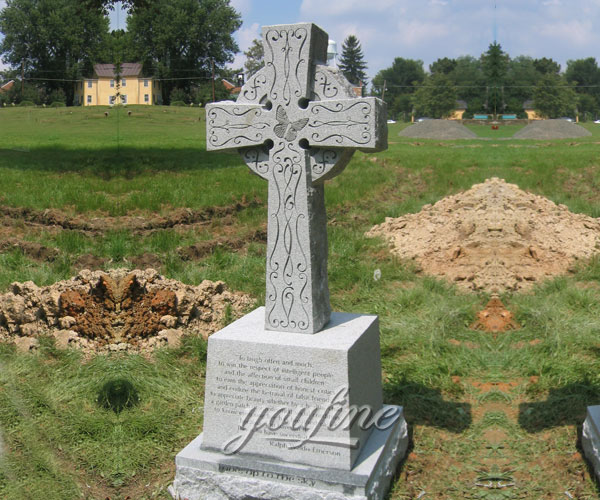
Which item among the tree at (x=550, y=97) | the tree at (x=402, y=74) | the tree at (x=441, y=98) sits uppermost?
the tree at (x=402, y=74)

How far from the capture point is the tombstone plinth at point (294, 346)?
153 inches

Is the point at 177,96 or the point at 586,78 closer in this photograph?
the point at 177,96

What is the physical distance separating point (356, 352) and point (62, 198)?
8505 millimetres

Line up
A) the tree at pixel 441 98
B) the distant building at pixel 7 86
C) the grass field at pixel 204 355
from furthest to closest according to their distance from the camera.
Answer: the distant building at pixel 7 86 < the tree at pixel 441 98 < the grass field at pixel 204 355

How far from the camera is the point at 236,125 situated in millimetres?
4195

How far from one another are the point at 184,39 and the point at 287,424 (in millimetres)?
38584

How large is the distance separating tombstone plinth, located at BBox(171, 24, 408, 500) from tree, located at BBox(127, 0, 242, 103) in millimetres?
26971

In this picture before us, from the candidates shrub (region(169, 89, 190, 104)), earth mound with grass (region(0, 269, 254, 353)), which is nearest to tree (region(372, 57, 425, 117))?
shrub (region(169, 89, 190, 104))

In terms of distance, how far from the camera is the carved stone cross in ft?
12.9

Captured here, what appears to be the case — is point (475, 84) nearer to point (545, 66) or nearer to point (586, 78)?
point (545, 66)

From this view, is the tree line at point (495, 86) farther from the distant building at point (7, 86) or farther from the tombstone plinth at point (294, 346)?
the distant building at point (7, 86)

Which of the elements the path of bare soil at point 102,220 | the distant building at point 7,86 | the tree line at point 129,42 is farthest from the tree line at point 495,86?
the distant building at point 7,86

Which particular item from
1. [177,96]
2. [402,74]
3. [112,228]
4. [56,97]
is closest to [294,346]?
[112,228]

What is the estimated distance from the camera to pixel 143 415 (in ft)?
16.4
